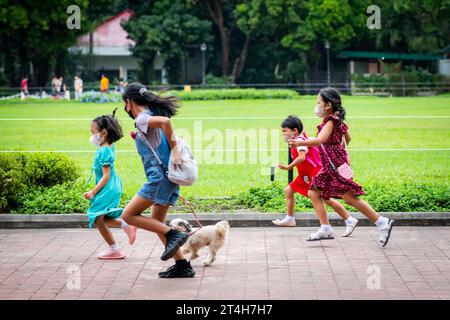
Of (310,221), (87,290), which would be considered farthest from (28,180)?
(87,290)

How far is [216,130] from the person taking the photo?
78.6 feet

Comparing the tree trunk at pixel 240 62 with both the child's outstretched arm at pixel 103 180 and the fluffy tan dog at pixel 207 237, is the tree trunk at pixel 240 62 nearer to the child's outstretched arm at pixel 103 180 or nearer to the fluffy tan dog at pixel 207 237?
the child's outstretched arm at pixel 103 180

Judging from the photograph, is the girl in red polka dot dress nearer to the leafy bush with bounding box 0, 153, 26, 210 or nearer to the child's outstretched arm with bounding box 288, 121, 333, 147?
the child's outstretched arm with bounding box 288, 121, 333, 147

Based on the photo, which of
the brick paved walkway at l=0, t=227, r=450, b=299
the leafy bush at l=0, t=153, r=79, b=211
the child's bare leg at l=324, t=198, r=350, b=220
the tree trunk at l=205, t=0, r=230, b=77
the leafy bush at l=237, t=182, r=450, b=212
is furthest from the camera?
the tree trunk at l=205, t=0, r=230, b=77

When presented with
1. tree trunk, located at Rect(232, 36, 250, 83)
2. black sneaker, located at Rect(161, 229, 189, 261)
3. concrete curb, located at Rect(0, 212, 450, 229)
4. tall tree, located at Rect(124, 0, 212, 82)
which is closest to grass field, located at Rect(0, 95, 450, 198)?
concrete curb, located at Rect(0, 212, 450, 229)

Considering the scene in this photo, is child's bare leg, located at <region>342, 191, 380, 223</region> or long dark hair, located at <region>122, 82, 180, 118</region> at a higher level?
long dark hair, located at <region>122, 82, 180, 118</region>

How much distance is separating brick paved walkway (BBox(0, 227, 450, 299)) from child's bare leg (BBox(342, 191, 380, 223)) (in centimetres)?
33

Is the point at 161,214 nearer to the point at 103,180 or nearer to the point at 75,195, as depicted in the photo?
the point at 103,180

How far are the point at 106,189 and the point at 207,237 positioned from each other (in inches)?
47.9

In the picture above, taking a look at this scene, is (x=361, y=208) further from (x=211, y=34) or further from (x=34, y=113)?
(x=211, y=34)

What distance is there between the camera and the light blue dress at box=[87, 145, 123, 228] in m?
8.29

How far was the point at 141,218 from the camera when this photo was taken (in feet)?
24.6

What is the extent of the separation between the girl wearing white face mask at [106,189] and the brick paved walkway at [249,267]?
0.28 metres

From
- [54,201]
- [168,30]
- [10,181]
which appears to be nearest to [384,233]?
[54,201]
